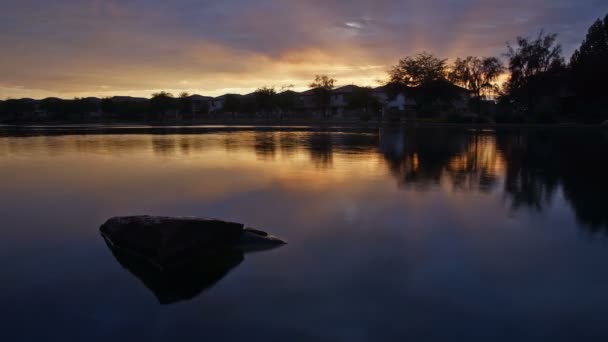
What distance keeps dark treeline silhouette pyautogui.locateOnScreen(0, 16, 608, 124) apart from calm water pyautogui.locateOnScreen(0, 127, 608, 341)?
3915cm

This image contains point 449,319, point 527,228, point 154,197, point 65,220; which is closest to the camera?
point 449,319

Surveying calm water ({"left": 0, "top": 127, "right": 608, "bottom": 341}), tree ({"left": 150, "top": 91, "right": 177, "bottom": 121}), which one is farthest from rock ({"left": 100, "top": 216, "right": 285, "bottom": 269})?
tree ({"left": 150, "top": 91, "right": 177, "bottom": 121})

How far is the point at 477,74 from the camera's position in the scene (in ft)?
197

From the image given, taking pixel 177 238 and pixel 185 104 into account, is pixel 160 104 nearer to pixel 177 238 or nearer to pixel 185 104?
pixel 185 104

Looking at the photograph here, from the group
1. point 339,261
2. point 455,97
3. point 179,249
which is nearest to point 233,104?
point 455,97

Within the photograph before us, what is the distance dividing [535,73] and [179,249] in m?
56.3

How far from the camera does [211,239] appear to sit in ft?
19.0

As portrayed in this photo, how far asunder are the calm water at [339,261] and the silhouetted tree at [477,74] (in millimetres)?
52471

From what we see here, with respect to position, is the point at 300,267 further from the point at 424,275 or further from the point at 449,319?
the point at 449,319

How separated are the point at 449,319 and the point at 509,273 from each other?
157 cm

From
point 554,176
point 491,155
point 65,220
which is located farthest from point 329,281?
point 491,155

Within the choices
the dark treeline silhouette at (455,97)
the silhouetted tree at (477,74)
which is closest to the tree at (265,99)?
the dark treeline silhouette at (455,97)

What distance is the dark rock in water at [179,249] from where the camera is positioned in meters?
5.06

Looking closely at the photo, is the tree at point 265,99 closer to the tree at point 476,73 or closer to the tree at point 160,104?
the tree at point 160,104
